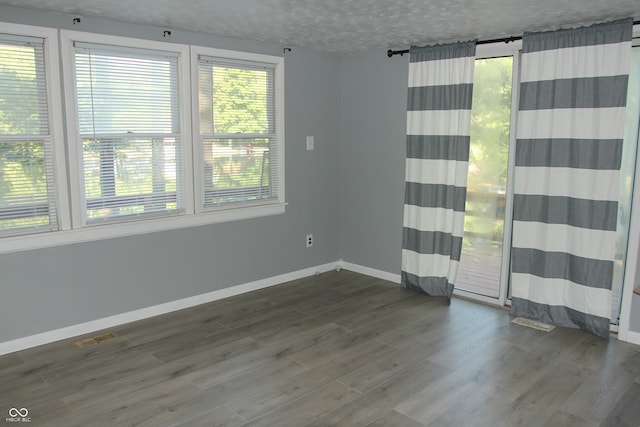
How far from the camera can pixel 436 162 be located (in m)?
4.51

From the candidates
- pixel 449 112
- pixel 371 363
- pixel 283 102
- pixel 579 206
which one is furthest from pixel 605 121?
pixel 283 102

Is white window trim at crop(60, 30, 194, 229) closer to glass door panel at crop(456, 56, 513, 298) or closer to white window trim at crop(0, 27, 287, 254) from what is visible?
white window trim at crop(0, 27, 287, 254)

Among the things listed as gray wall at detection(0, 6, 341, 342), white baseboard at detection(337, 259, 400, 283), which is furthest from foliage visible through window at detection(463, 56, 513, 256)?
gray wall at detection(0, 6, 341, 342)

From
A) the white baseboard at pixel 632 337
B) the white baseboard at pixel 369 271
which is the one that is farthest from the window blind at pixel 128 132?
the white baseboard at pixel 632 337

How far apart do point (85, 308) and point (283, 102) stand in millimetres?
2402

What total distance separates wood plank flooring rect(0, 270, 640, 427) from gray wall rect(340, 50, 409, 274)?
105cm

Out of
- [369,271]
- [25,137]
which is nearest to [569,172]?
[369,271]

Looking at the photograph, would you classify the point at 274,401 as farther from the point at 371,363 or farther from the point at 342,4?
the point at 342,4

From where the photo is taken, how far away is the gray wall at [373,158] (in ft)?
16.0

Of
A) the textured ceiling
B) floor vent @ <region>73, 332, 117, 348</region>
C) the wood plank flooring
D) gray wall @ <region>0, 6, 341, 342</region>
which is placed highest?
the textured ceiling

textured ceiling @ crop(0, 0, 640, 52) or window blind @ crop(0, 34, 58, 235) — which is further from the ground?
textured ceiling @ crop(0, 0, 640, 52)

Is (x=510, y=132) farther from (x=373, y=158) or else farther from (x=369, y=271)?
(x=369, y=271)

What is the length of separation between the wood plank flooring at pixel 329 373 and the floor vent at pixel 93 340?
7 centimetres

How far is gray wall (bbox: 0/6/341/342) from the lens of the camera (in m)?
3.48
